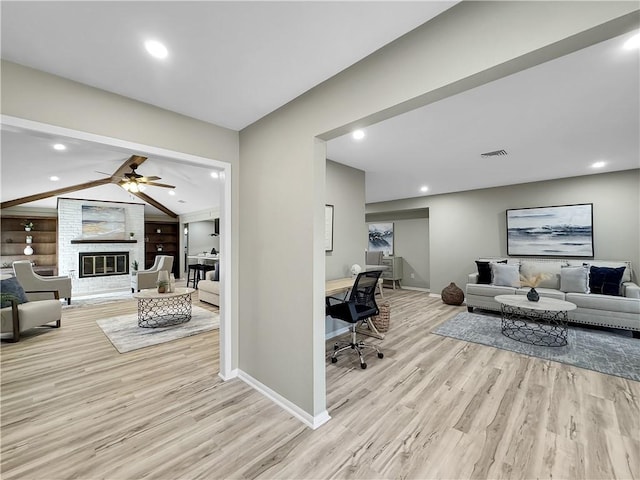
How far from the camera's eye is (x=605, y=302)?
13.1ft

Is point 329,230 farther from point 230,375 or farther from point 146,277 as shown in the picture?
point 146,277

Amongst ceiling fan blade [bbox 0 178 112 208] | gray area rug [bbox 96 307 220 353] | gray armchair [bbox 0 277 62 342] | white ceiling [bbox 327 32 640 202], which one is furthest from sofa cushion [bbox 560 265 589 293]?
ceiling fan blade [bbox 0 178 112 208]

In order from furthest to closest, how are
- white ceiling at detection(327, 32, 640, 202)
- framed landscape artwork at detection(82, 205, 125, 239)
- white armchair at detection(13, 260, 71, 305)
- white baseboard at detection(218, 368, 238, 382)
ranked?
framed landscape artwork at detection(82, 205, 125, 239) < white armchair at detection(13, 260, 71, 305) < white baseboard at detection(218, 368, 238, 382) < white ceiling at detection(327, 32, 640, 202)

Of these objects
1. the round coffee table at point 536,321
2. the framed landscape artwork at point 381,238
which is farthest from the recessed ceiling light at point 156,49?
the framed landscape artwork at point 381,238

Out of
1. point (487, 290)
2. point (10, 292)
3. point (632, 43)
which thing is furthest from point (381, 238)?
point (10, 292)

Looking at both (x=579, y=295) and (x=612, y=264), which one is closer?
(x=579, y=295)

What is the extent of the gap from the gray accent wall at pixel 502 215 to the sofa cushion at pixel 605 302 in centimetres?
103

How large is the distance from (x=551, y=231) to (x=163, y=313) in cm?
758

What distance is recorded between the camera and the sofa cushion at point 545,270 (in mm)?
4884

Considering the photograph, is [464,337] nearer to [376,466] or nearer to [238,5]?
[376,466]

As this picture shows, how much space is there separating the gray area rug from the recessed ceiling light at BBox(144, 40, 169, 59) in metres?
3.41

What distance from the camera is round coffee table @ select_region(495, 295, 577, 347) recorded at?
3586 millimetres

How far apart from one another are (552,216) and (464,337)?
327cm

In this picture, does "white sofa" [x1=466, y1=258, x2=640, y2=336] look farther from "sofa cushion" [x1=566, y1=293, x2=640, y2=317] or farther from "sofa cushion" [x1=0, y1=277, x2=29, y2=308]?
"sofa cushion" [x1=0, y1=277, x2=29, y2=308]
